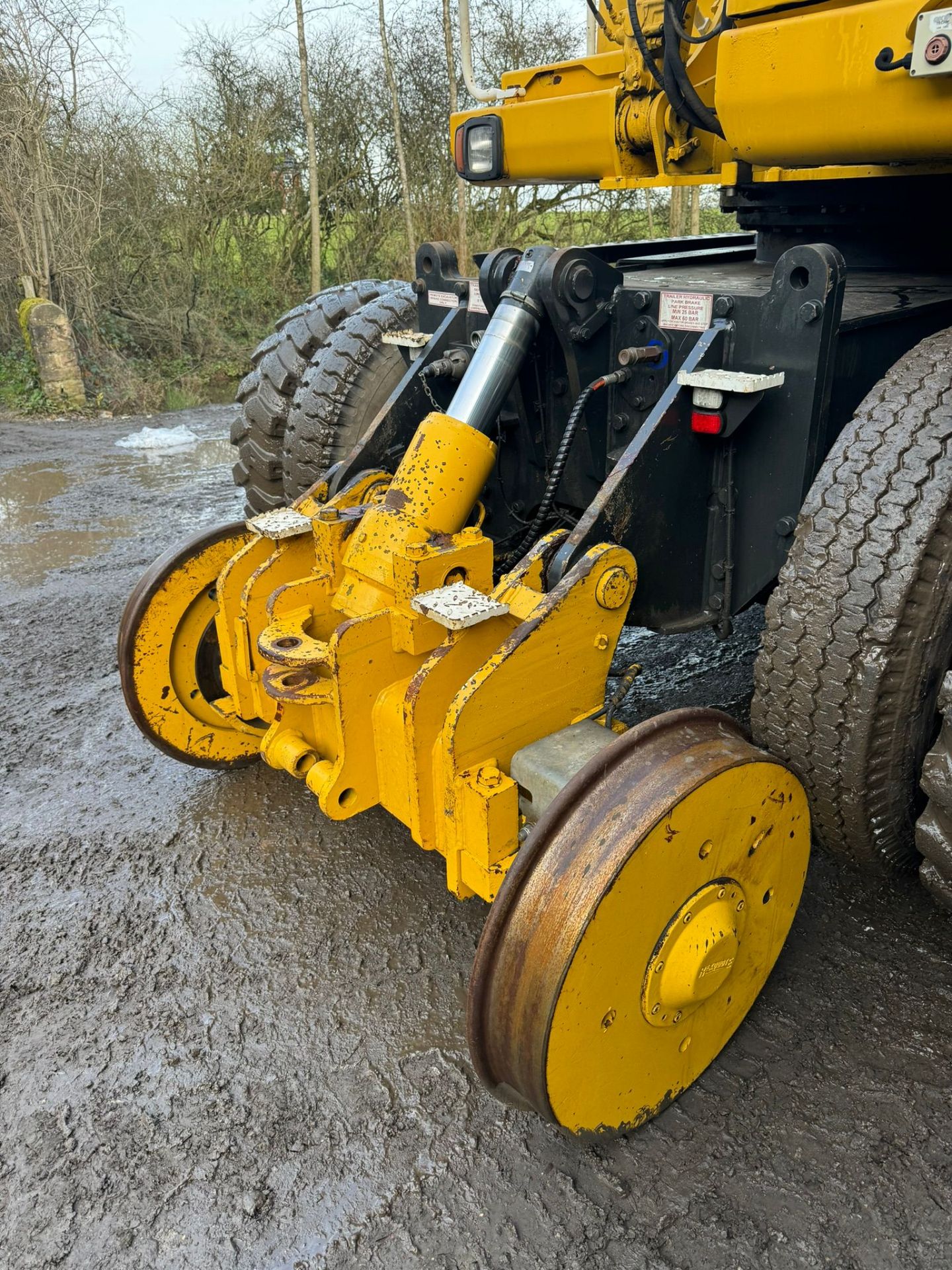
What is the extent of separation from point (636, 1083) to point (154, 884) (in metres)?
1.65

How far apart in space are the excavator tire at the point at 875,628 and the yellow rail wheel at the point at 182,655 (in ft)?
5.78

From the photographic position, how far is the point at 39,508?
7031 millimetres

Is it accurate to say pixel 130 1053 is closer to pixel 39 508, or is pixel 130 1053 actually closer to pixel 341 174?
pixel 39 508

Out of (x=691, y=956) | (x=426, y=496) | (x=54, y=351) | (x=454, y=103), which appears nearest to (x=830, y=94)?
(x=426, y=496)

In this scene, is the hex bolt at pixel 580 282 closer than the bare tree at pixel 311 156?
Yes

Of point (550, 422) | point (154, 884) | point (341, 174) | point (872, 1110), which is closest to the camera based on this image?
point (872, 1110)

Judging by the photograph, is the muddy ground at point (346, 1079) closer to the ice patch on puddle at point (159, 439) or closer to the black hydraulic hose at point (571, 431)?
the black hydraulic hose at point (571, 431)

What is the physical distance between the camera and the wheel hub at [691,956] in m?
1.95

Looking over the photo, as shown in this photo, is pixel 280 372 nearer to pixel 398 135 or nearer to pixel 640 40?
pixel 640 40

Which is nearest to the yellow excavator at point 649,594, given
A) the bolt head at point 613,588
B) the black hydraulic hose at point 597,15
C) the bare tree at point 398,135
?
the bolt head at point 613,588

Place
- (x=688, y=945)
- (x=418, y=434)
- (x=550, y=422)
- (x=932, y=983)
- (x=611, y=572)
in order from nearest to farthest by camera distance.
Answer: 1. (x=688, y=945)
2. (x=611, y=572)
3. (x=932, y=983)
4. (x=418, y=434)
5. (x=550, y=422)

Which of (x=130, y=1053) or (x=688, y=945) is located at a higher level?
(x=688, y=945)

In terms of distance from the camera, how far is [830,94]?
2.27 m

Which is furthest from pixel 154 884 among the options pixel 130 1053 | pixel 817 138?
pixel 817 138
